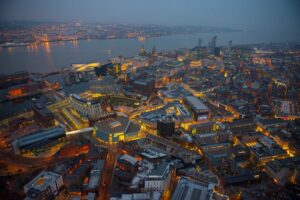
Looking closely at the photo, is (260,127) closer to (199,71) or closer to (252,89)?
(252,89)

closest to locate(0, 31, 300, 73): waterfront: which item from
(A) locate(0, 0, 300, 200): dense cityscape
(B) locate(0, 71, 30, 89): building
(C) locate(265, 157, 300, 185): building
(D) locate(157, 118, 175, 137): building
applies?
(B) locate(0, 71, 30, 89): building

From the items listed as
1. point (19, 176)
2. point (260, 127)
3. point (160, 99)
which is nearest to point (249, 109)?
point (260, 127)

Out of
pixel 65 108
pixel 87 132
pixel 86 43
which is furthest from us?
pixel 86 43

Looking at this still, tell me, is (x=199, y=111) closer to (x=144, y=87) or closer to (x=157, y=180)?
(x=144, y=87)

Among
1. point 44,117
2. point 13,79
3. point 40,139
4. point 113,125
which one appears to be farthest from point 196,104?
point 13,79

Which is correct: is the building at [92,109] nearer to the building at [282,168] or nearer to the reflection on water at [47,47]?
the building at [282,168]

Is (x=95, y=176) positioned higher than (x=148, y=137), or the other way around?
(x=148, y=137)
